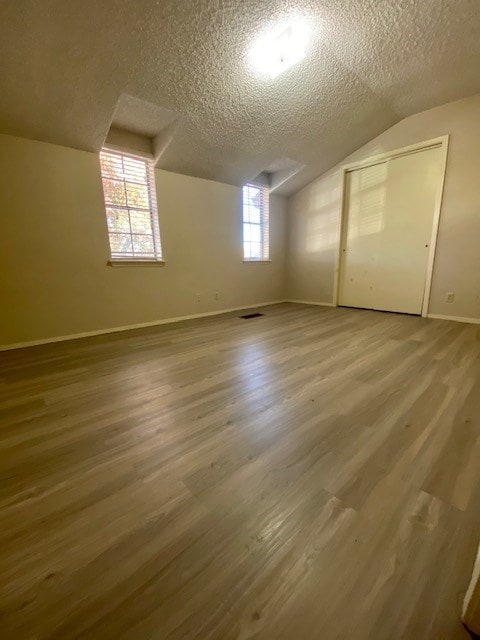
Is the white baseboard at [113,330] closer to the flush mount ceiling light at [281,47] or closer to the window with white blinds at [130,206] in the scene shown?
the window with white blinds at [130,206]

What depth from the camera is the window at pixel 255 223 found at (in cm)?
471

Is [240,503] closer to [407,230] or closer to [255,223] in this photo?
[407,230]

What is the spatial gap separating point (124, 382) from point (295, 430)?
1.31m

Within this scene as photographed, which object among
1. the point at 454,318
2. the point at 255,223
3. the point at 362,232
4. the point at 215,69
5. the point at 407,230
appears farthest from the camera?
the point at 255,223

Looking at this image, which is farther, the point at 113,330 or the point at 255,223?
the point at 255,223

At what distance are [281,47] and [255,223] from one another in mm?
2680

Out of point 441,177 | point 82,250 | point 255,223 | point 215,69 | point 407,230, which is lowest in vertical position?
point 82,250

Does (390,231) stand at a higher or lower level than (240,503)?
higher

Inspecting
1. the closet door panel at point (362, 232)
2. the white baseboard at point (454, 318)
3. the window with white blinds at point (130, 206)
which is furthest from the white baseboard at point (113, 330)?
the white baseboard at point (454, 318)

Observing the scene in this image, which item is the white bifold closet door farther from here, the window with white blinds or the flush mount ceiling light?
the window with white blinds

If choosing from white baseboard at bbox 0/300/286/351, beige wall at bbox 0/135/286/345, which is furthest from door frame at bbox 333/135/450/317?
white baseboard at bbox 0/300/286/351

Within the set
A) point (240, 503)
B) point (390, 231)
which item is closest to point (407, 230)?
point (390, 231)

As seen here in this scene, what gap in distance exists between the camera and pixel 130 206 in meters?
3.41

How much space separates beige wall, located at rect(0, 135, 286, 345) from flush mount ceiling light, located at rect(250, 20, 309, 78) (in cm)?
173
